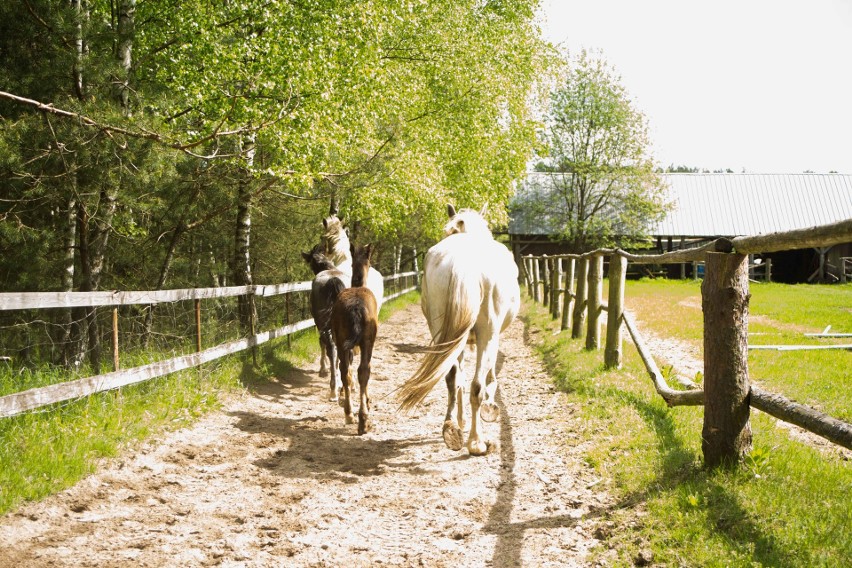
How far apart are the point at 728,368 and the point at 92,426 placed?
14.9ft

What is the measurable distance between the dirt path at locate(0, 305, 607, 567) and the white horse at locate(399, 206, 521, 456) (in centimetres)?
41

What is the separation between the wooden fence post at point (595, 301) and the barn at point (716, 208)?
1248 inches

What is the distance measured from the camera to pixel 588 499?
4.37 metres

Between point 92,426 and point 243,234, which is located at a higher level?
point 243,234

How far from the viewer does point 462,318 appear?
5527 mm

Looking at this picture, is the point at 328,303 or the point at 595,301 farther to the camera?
the point at 595,301

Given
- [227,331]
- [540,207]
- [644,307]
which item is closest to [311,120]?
[227,331]

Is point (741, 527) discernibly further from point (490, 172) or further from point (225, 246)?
point (490, 172)

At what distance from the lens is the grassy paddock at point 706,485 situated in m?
3.14

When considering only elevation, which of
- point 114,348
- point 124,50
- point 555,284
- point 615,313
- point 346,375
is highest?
point 124,50

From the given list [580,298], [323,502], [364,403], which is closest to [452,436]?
[323,502]

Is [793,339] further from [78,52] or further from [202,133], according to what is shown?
[78,52]

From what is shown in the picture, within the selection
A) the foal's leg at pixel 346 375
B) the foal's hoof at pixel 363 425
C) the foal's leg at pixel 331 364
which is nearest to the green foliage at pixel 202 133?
the foal's leg at pixel 331 364

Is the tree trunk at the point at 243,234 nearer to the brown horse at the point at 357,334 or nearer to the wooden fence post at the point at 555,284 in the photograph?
the brown horse at the point at 357,334
